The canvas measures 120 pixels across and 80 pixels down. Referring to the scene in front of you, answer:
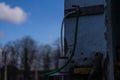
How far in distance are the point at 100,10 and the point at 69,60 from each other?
1.87 m

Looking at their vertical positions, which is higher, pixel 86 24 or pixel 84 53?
pixel 86 24

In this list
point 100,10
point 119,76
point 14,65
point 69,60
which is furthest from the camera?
point 14,65

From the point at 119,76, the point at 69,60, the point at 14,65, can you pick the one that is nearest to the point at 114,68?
the point at 119,76

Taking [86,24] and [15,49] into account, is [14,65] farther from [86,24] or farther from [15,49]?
[86,24]

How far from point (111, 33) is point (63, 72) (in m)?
4.35

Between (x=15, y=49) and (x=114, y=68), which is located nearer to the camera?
(x=114, y=68)

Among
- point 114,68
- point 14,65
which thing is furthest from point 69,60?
point 14,65

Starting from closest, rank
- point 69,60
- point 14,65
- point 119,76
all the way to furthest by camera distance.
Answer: point 119,76 < point 69,60 < point 14,65

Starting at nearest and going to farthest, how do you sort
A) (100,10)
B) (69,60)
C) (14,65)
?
(69,60) → (100,10) → (14,65)

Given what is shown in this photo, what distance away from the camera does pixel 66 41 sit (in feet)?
30.0

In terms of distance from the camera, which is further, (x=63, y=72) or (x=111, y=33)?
(x=63, y=72)

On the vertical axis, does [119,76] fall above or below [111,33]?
below

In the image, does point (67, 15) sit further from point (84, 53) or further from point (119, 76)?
point (119, 76)

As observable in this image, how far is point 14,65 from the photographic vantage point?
4762 cm
